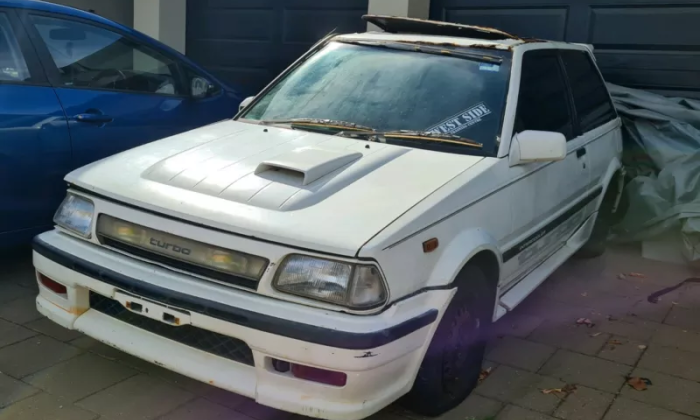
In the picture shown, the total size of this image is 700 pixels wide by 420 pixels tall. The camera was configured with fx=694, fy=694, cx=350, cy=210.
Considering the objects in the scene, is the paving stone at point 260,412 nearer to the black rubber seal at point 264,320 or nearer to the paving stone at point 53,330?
the black rubber seal at point 264,320

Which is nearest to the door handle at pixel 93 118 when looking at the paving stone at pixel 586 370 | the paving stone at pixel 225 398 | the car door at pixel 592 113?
the paving stone at pixel 225 398

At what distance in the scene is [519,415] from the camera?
3.08m

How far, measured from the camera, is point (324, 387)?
244 cm

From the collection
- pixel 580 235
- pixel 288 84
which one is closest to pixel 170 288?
pixel 288 84

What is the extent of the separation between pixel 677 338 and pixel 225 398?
8.60ft

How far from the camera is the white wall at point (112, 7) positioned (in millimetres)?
8898

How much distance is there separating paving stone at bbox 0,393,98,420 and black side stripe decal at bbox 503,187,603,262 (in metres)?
1.99

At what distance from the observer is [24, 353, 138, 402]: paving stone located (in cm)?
308

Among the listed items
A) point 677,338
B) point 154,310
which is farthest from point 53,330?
point 677,338

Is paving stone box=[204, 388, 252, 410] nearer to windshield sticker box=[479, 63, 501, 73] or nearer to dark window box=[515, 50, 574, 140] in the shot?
dark window box=[515, 50, 574, 140]

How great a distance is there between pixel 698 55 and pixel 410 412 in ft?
15.6

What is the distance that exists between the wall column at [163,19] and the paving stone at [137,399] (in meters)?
6.72

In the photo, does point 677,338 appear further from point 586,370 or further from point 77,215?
point 77,215

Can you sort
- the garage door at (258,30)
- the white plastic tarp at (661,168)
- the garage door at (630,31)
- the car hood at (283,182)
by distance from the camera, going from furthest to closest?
the garage door at (258,30) → the garage door at (630,31) → the white plastic tarp at (661,168) → the car hood at (283,182)
